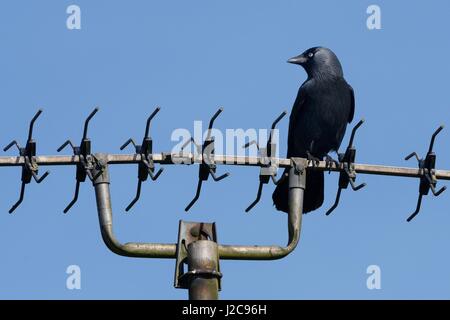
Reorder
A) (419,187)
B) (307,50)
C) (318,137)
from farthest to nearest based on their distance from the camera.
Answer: (307,50), (318,137), (419,187)

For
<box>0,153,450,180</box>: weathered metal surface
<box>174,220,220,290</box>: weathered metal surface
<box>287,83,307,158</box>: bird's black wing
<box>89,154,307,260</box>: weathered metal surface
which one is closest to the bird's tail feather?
<box>287,83,307,158</box>: bird's black wing

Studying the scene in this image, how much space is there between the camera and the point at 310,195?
916 centimetres

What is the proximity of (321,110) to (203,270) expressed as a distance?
17.6 ft

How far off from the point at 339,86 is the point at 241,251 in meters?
5.61

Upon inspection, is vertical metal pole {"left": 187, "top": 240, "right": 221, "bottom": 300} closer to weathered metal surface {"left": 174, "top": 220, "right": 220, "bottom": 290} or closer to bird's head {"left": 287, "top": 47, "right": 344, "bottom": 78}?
weathered metal surface {"left": 174, "top": 220, "right": 220, "bottom": 290}

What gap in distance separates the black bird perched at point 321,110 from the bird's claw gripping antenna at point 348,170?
335 centimetres

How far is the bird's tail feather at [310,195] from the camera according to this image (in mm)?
8797

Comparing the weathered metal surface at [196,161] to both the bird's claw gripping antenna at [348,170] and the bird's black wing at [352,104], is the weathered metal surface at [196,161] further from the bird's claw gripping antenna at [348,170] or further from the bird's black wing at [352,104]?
the bird's black wing at [352,104]

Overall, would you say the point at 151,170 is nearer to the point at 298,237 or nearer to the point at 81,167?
the point at 81,167

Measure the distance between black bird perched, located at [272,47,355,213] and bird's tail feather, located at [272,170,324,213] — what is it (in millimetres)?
950

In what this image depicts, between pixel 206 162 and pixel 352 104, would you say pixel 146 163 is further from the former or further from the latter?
pixel 352 104

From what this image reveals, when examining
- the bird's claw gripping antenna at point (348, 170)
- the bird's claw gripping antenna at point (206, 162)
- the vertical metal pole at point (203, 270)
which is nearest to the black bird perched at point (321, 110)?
the bird's claw gripping antenna at point (348, 170)
